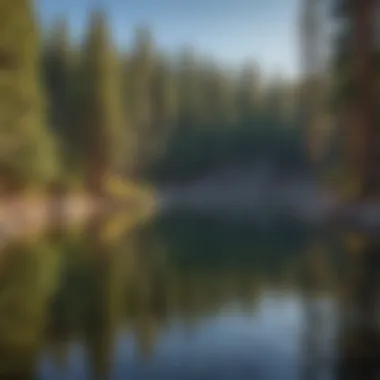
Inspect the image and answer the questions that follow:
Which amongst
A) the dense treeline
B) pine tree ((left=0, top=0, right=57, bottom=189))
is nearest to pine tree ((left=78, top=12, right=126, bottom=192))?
the dense treeline

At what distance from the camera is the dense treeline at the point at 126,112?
307 cm

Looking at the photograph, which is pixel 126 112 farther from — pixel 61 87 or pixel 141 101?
pixel 61 87

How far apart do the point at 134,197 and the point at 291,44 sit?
1.02 m

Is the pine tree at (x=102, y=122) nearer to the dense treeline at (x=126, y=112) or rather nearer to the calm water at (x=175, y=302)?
the dense treeline at (x=126, y=112)

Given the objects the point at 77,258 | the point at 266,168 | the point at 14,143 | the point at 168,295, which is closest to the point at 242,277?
the point at 168,295

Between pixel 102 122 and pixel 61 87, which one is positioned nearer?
pixel 61 87

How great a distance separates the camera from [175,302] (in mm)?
2713

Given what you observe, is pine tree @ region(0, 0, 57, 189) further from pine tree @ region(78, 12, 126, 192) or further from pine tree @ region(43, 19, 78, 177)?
pine tree @ region(78, 12, 126, 192)

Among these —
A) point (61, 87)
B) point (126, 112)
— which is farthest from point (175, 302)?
point (61, 87)

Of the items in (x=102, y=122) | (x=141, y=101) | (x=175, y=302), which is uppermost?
(x=141, y=101)

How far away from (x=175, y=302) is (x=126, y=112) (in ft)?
3.41

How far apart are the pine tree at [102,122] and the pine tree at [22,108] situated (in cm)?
20

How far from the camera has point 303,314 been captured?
2.60 m

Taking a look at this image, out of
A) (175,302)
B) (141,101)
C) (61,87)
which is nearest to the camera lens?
(175,302)
